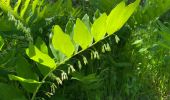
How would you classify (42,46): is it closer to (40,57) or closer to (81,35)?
(40,57)

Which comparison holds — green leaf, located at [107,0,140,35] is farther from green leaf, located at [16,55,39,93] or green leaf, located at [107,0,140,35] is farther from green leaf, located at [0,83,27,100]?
green leaf, located at [0,83,27,100]

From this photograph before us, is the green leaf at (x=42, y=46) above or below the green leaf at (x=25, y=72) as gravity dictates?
above

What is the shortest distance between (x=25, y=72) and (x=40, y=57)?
0.71 feet

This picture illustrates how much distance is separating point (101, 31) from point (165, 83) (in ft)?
3.18

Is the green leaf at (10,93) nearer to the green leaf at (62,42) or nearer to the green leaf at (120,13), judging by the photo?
the green leaf at (62,42)

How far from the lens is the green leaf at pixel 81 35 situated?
1745mm

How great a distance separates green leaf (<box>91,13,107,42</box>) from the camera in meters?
1.75

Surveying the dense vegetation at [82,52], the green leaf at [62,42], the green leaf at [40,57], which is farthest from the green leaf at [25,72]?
the green leaf at [62,42]

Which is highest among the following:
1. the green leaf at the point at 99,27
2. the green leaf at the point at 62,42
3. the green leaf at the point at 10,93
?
the green leaf at the point at 99,27

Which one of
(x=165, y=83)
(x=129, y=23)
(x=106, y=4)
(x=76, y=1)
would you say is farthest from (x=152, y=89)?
(x=76, y=1)

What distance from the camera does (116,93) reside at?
8.20 feet

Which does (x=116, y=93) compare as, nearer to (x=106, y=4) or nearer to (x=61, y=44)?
(x=106, y=4)

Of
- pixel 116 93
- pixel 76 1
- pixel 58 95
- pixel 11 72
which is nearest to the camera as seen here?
pixel 11 72

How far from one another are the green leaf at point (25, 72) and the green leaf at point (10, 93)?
54 mm
